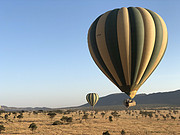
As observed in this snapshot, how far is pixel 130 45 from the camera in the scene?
17.6m

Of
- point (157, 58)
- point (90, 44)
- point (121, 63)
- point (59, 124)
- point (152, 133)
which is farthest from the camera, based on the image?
point (59, 124)

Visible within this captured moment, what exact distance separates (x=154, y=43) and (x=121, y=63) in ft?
12.8

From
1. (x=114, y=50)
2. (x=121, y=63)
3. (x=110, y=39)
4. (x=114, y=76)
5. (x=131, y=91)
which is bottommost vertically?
(x=131, y=91)

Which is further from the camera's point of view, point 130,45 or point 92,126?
point 92,126

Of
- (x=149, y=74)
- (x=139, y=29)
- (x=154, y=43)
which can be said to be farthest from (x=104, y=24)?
(x=149, y=74)

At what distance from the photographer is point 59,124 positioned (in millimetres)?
34625

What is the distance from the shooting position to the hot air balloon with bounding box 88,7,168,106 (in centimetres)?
1755

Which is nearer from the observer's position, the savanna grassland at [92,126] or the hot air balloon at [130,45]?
the hot air balloon at [130,45]

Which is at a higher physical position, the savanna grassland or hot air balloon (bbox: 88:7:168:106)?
hot air balloon (bbox: 88:7:168:106)

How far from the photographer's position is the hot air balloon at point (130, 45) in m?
17.5

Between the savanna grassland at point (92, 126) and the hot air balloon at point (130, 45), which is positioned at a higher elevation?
the hot air balloon at point (130, 45)

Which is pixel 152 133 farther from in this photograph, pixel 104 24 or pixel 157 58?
pixel 104 24

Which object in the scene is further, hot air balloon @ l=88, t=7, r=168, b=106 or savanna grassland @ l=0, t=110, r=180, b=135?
savanna grassland @ l=0, t=110, r=180, b=135

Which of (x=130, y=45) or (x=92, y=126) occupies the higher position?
(x=130, y=45)
